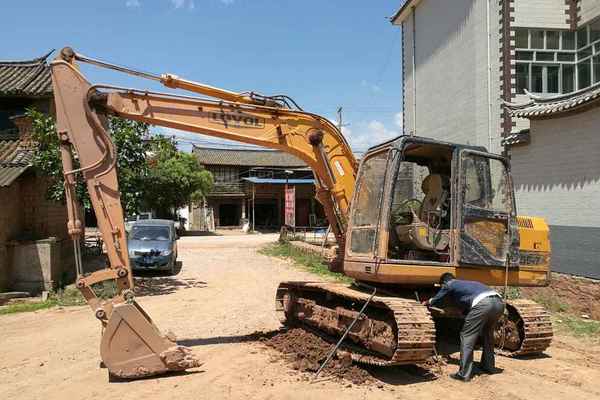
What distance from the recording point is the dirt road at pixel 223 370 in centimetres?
548

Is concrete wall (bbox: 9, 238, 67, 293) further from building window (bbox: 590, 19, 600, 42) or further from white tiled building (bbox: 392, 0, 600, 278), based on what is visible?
building window (bbox: 590, 19, 600, 42)

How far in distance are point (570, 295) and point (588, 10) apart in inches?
336

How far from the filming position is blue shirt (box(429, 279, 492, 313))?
5938mm

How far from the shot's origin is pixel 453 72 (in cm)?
1762

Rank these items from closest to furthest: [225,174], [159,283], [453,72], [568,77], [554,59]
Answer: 1. [159,283]
2. [554,59]
3. [568,77]
4. [453,72]
5. [225,174]

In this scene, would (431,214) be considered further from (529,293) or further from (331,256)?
(529,293)

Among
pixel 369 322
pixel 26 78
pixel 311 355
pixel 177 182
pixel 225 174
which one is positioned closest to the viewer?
pixel 369 322

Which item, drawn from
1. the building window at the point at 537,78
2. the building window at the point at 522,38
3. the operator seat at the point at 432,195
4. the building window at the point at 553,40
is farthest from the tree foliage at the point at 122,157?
the building window at the point at 553,40

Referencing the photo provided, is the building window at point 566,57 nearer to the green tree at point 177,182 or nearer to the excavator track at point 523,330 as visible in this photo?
the excavator track at point 523,330

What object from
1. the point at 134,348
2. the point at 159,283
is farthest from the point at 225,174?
the point at 134,348

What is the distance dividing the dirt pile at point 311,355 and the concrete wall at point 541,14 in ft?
38.0

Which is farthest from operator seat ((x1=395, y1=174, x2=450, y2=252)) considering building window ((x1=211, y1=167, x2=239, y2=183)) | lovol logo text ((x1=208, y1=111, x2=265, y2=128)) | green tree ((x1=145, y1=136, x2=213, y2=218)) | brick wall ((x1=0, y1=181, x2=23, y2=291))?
building window ((x1=211, y1=167, x2=239, y2=183))

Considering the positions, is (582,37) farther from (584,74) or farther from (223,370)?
(223,370)

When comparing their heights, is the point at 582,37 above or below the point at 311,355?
above
